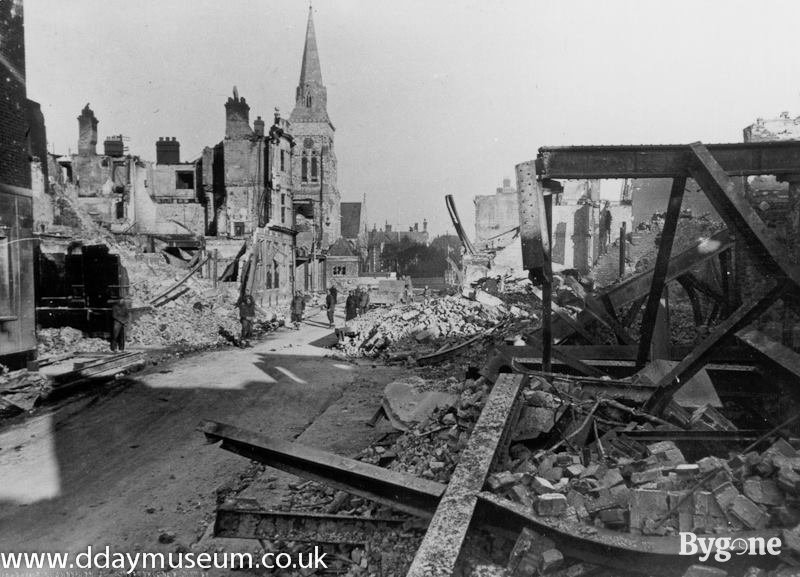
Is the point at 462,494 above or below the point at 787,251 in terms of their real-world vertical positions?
below

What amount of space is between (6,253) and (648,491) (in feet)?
39.1

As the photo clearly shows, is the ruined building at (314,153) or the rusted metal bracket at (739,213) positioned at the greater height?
the ruined building at (314,153)

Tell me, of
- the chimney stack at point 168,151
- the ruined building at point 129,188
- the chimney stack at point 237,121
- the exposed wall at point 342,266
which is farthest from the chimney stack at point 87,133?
the exposed wall at point 342,266

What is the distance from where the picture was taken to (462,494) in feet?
9.73

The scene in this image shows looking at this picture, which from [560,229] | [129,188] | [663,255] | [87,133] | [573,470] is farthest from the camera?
[87,133]

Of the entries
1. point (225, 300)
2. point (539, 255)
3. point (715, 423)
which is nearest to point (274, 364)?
point (539, 255)

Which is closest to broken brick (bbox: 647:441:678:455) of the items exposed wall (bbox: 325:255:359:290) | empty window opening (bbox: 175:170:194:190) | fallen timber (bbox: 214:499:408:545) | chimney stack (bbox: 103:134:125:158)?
fallen timber (bbox: 214:499:408:545)

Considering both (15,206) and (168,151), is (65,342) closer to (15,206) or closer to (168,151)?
(15,206)

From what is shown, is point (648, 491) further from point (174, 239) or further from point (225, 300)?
point (174, 239)

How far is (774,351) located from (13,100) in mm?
13444

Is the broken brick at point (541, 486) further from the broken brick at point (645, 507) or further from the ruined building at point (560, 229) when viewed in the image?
the ruined building at point (560, 229)

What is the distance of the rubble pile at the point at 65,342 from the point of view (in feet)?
45.8

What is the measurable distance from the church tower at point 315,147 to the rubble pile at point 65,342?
39175 mm

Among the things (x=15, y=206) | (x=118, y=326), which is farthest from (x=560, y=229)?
(x=15, y=206)
